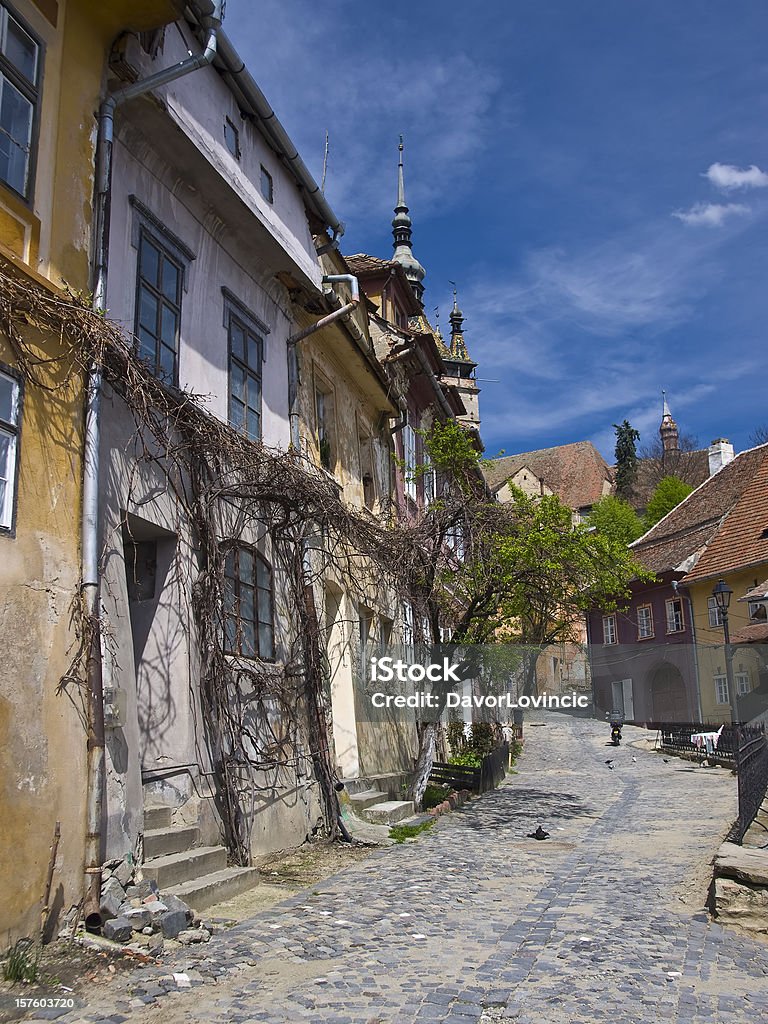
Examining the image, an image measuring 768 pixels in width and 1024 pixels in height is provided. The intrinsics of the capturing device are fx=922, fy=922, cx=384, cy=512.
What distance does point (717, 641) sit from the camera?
3584 centimetres

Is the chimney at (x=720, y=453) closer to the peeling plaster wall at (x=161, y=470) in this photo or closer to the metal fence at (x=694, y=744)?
the metal fence at (x=694, y=744)

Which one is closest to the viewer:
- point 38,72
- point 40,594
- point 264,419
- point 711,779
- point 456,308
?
point 40,594

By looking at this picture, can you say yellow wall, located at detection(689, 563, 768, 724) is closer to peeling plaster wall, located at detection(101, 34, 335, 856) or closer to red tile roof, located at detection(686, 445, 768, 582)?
red tile roof, located at detection(686, 445, 768, 582)

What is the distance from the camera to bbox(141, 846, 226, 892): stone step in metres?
6.91

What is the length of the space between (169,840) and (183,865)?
0.29 metres

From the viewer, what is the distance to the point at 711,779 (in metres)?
19.4

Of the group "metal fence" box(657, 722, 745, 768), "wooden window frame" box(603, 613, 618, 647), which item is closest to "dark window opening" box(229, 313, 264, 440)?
"metal fence" box(657, 722, 745, 768)

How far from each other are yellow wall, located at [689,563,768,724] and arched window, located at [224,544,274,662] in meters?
23.9

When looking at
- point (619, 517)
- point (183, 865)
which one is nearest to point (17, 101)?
point (183, 865)

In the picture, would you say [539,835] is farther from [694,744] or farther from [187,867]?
[694,744]

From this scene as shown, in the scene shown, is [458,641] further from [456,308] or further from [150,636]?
[456,308]

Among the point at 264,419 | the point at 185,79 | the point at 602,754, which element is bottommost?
the point at 602,754

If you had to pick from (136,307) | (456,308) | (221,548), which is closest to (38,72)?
(136,307)

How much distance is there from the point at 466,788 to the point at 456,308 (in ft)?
196
